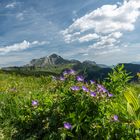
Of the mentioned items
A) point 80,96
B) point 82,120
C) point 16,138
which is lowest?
point 16,138

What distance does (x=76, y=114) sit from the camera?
20.5 ft

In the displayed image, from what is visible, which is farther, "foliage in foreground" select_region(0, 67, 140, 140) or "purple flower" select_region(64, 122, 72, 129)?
"purple flower" select_region(64, 122, 72, 129)

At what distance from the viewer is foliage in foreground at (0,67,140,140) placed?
5793 millimetres

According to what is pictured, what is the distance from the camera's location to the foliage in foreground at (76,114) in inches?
228

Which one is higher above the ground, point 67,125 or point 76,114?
point 76,114

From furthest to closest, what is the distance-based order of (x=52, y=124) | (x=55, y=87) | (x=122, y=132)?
1. (x=55, y=87)
2. (x=52, y=124)
3. (x=122, y=132)

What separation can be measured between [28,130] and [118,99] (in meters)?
1.97

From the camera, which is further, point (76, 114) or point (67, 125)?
point (76, 114)

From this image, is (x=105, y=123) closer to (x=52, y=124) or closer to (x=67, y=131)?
(x=67, y=131)

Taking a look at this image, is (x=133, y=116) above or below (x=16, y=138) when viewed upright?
above

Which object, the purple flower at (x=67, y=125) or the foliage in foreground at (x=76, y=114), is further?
the purple flower at (x=67, y=125)

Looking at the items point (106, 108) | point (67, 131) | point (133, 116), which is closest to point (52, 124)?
point (67, 131)

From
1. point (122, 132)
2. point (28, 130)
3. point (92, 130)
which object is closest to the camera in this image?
point (122, 132)

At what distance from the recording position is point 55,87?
788 centimetres
